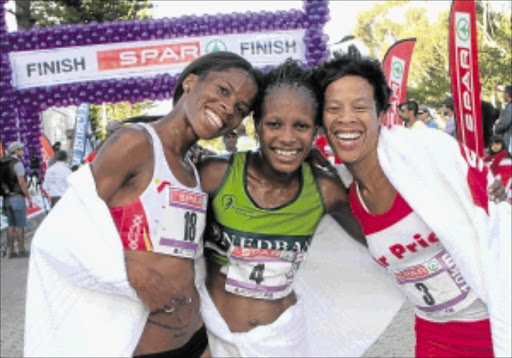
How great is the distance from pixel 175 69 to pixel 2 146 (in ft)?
12.5

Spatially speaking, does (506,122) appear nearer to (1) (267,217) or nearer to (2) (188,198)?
(1) (267,217)

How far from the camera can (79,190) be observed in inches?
80.6

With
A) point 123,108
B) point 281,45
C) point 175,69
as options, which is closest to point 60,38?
point 175,69

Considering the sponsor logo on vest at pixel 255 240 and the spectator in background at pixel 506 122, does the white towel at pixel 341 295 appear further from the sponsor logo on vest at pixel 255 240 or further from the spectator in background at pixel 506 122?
the spectator in background at pixel 506 122

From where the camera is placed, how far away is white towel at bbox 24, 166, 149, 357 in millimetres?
2023

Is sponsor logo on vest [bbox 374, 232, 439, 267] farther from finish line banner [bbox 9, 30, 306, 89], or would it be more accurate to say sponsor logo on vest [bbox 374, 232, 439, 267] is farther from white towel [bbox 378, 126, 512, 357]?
finish line banner [bbox 9, 30, 306, 89]

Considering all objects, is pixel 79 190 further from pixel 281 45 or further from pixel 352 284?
pixel 281 45

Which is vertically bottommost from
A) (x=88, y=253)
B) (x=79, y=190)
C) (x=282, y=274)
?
(x=282, y=274)

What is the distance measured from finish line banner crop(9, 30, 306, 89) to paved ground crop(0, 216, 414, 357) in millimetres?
5383

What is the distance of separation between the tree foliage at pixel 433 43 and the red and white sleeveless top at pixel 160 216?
741 inches

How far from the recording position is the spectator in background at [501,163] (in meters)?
5.61

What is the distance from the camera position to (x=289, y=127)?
2.36 m

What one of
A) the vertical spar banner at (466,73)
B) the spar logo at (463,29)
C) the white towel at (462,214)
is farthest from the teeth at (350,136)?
the spar logo at (463,29)

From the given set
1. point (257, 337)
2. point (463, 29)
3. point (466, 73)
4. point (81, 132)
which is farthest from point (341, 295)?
point (81, 132)
